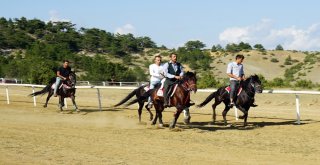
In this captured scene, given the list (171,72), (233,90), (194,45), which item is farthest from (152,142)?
(194,45)

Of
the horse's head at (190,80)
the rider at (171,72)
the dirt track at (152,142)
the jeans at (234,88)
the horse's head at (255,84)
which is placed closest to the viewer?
the dirt track at (152,142)

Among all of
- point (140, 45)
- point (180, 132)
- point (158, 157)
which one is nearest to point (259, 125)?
point (180, 132)

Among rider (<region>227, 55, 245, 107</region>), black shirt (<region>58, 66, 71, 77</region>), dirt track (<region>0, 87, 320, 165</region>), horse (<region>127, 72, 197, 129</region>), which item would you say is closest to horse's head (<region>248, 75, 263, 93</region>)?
rider (<region>227, 55, 245, 107</region>)

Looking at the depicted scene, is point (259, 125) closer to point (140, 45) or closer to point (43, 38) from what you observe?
point (43, 38)

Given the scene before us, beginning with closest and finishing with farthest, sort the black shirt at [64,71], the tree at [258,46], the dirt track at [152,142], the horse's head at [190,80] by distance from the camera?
the dirt track at [152,142], the horse's head at [190,80], the black shirt at [64,71], the tree at [258,46]

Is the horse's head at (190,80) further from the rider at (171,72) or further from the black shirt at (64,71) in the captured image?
the black shirt at (64,71)

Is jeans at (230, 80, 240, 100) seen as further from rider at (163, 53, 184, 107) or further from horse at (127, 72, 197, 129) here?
rider at (163, 53, 184, 107)

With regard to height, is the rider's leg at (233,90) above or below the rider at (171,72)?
below

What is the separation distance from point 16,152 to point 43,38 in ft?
425

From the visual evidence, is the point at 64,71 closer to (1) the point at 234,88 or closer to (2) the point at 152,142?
(1) the point at 234,88

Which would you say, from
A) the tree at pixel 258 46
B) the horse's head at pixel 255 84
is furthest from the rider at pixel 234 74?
the tree at pixel 258 46

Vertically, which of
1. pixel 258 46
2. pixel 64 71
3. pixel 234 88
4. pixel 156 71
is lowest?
pixel 234 88

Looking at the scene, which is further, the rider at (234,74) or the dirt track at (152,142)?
the rider at (234,74)

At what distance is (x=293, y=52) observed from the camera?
373 ft
